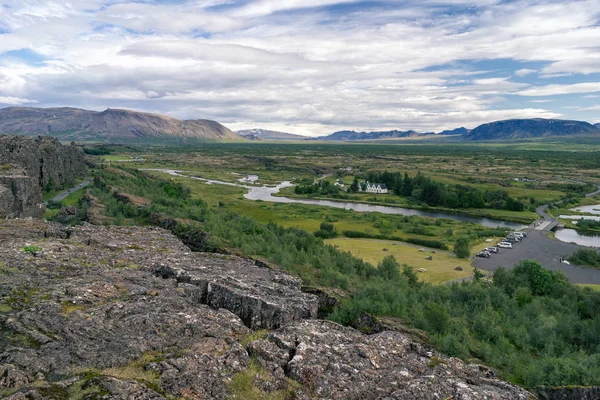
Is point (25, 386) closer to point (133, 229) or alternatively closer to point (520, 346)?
point (133, 229)

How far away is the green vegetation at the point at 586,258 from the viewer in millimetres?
65019

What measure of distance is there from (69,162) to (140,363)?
8089cm

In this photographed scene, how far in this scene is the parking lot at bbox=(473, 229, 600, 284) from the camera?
198ft

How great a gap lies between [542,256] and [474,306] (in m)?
42.1

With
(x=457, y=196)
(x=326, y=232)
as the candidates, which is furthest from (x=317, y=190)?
(x=326, y=232)

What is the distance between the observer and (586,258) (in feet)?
217

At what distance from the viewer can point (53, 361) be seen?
1228cm

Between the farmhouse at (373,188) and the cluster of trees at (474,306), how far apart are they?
336 ft

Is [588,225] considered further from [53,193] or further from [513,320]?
[53,193]

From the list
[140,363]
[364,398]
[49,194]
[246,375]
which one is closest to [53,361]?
[140,363]

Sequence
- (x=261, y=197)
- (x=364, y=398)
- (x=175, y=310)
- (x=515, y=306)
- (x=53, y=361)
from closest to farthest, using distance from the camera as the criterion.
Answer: (x=53, y=361), (x=364, y=398), (x=175, y=310), (x=515, y=306), (x=261, y=197)

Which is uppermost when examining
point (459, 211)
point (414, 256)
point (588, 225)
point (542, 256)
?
point (588, 225)

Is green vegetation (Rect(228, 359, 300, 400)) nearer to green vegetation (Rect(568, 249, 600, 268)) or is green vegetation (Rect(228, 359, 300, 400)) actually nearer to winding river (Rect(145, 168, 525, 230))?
green vegetation (Rect(568, 249, 600, 268))

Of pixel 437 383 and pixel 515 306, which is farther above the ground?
pixel 437 383
